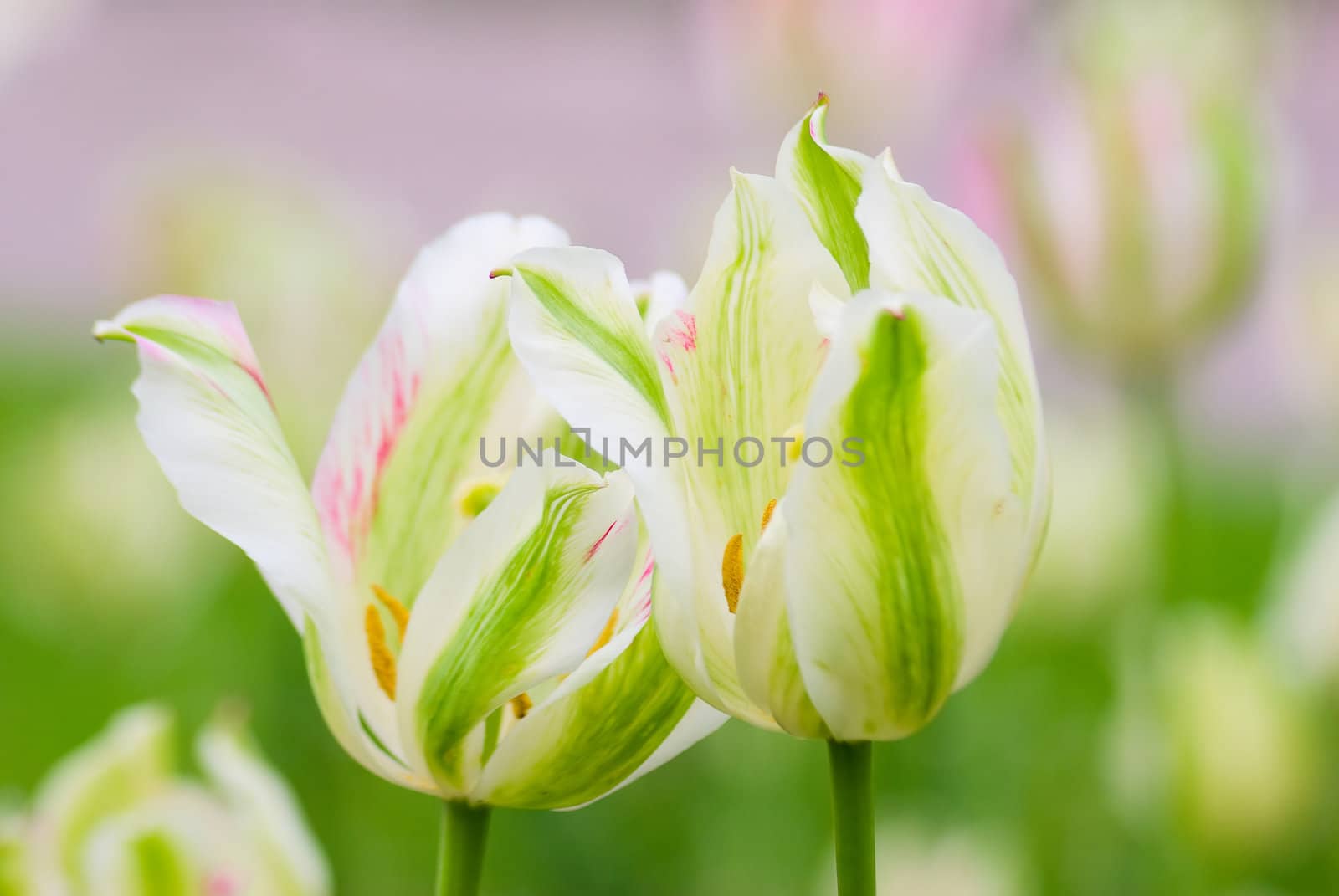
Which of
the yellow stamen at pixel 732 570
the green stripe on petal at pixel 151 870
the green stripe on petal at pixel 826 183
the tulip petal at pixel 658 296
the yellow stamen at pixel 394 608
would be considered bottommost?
the green stripe on petal at pixel 151 870

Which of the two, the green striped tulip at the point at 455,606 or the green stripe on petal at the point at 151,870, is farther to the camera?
the green stripe on petal at the point at 151,870

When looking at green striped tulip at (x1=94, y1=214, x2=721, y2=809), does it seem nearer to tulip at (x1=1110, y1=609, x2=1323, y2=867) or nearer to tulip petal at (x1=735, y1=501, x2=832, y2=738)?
tulip petal at (x1=735, y1=501, x2=832, y2=738)

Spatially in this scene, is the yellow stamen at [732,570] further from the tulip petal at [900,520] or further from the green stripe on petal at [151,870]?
the green stripe on petal at [151,870]

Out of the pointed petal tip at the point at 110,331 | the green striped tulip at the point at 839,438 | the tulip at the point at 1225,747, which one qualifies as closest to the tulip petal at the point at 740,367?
the green striped tulip at the point at 839,438

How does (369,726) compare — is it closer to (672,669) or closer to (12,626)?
(672,669)

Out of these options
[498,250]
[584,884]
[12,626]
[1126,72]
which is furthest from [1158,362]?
[12,626]

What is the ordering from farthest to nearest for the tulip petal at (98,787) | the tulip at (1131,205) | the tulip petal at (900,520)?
the tulip at (1131,205) < the tulip petal at (98,787) < the tulip petal at (900,520)

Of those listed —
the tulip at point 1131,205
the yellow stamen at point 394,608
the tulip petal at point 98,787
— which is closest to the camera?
the yellow stamen at point 394,608
